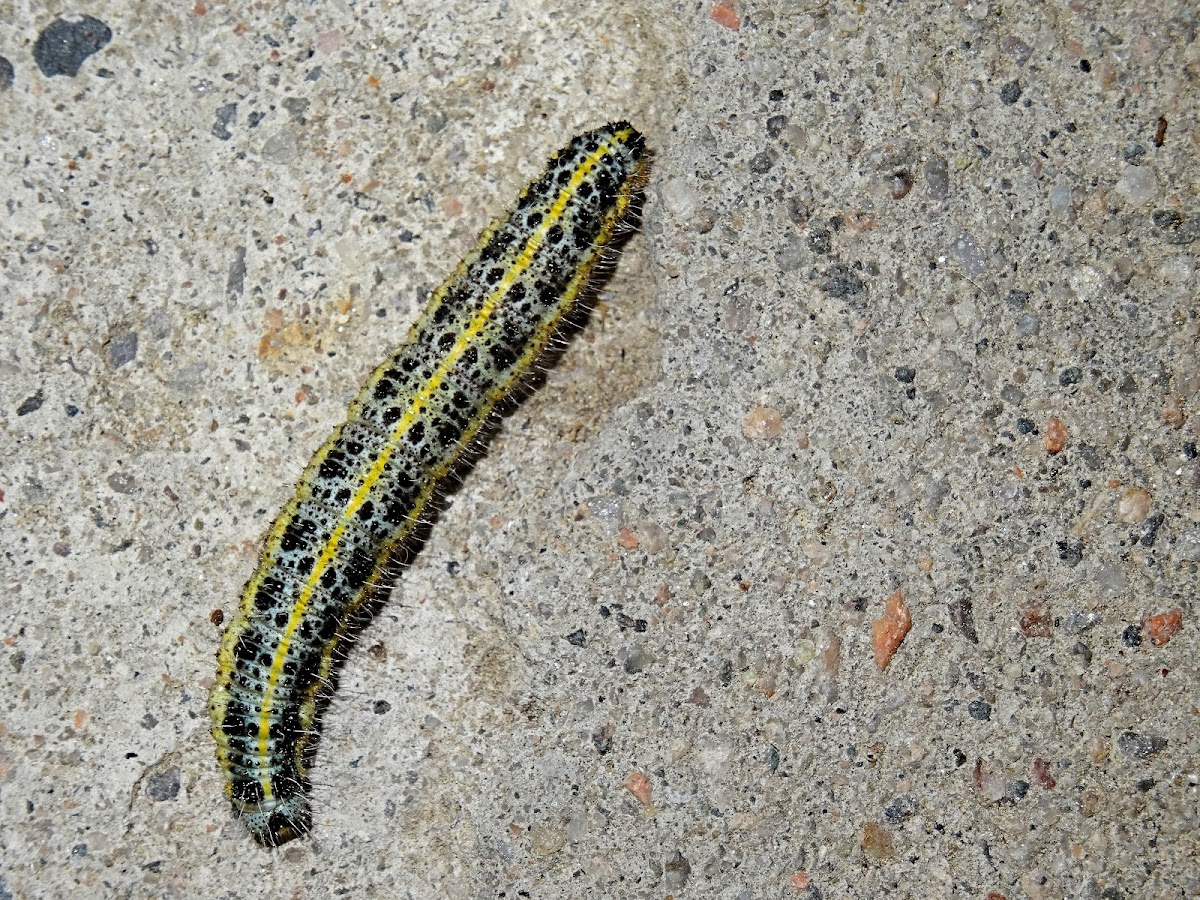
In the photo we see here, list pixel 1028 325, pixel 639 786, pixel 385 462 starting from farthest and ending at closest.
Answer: pixel 1028 325 → pixel 639 786 → pixel 385 462

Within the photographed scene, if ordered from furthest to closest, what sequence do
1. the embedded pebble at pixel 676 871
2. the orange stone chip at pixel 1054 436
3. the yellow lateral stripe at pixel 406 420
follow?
the orange stone chip at pixel 1054 436 < the embedded pebble at pixel 676 871 < the yellow lateral stripe at pixel 406 420

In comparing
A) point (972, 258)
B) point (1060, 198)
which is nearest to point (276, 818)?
point (972, 258)

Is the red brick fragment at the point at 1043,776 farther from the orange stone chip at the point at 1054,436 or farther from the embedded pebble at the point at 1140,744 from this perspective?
the orange stone chip at the point at 1054,436

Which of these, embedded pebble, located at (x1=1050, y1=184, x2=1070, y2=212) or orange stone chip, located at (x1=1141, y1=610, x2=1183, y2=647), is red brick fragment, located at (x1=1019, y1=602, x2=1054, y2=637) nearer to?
orange stone chip, located at (x1=1141, y1=610, x2=1183, y2=647)

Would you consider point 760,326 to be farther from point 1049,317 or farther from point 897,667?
point 897,667

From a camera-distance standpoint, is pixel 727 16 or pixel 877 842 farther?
pixel 727 16

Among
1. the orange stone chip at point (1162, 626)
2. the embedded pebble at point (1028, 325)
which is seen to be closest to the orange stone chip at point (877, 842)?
the orange stone chip at point (1162, 626)

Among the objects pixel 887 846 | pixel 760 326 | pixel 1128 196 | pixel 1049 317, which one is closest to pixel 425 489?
pixel 760 326

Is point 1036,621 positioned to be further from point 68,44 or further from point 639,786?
point 68,44
